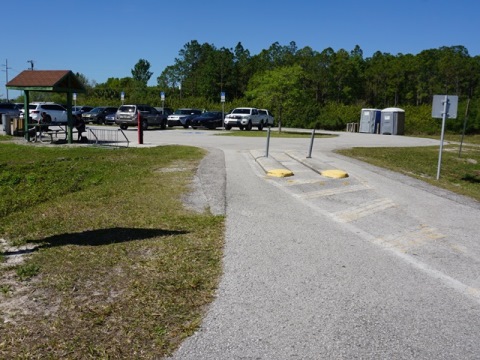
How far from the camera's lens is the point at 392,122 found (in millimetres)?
41594

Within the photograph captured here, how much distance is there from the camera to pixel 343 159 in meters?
18.3

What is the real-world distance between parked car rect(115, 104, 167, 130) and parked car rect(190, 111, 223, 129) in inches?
100

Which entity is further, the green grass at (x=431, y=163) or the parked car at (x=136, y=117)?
the parked car at (x=136, y=117)

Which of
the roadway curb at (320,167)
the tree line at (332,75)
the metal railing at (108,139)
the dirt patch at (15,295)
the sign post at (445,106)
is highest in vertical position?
the tree line at (332,75)

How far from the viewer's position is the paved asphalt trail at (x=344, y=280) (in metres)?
3.81

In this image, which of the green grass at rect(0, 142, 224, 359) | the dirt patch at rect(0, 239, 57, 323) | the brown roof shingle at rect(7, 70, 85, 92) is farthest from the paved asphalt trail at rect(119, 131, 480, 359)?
the brown roof shingle at rect(7, 70, 85, 92)

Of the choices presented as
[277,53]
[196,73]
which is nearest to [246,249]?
[277,53]

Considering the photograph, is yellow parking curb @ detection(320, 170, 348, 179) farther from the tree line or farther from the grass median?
the tree line

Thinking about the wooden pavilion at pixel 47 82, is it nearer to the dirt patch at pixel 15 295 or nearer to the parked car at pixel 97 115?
the dirt patch at pixel 15 295

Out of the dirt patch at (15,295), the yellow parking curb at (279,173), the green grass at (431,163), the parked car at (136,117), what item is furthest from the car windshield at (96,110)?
the dirt patch at (15,295)

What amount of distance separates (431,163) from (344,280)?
17.0 m

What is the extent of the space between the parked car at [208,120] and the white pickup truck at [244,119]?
2173 millimetres

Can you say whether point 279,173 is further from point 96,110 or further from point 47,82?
point 96,110

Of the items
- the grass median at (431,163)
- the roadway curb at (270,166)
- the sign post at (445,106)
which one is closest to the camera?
the roadway curb at (270,166)
